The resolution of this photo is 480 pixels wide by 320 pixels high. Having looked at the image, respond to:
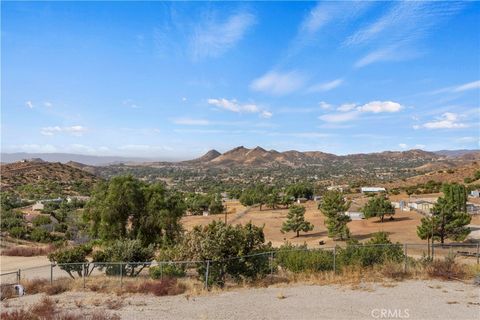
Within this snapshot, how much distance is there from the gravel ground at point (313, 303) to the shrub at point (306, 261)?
1.86m

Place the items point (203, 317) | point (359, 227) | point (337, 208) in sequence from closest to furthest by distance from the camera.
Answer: point (203, 317)
point (337, 208)
point (359, 227)

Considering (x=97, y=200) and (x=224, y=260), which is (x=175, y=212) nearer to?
(x=97, y=200)

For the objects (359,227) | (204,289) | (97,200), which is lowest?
(359,227)

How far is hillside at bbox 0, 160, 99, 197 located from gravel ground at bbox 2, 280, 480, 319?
9500 centimetres

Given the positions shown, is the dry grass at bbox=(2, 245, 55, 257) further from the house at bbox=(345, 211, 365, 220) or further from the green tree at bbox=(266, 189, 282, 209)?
the green tree at bbox=(266, 189, 282, 209)

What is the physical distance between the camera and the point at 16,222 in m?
54.7

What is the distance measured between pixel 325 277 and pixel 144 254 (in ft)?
37.3

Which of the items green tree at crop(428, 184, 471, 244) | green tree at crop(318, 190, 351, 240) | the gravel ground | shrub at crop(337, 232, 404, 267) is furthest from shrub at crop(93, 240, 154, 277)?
green tree at crop(318, 190, 351, 240)

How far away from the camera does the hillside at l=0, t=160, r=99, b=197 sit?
109844mm

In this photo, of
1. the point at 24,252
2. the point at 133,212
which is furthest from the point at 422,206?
the point at 24,252

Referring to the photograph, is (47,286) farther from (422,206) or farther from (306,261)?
(422,206)

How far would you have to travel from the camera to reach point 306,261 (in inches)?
723

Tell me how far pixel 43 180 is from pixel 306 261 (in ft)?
425

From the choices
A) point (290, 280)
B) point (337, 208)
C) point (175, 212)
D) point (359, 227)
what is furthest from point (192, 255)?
point (359, 227)
